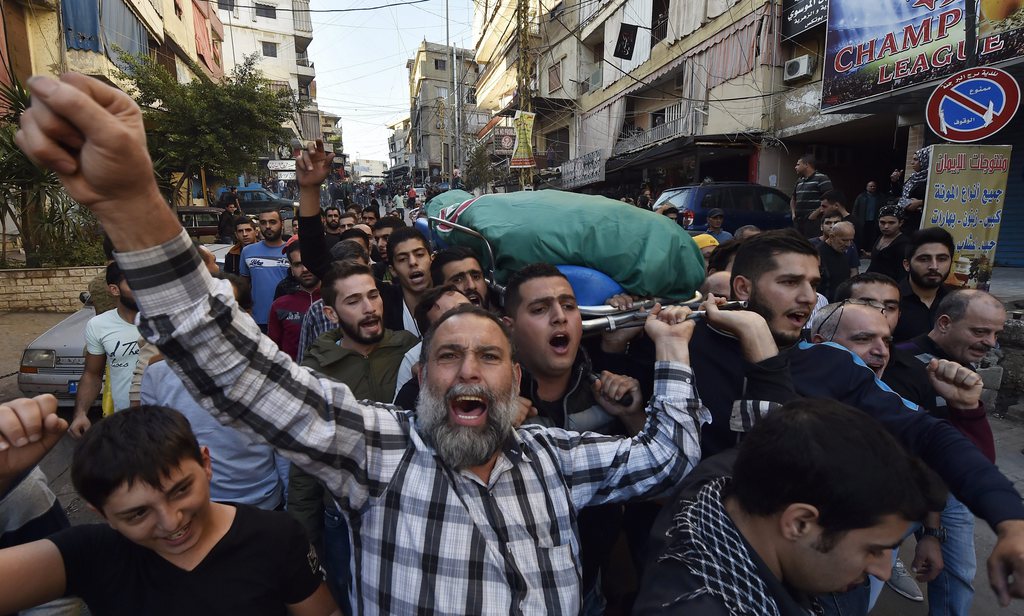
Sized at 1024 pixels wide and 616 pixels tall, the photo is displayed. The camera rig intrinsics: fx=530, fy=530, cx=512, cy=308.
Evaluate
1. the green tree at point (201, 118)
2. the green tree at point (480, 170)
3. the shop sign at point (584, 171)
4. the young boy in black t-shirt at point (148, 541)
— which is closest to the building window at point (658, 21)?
the shop sign at point (584, 171)

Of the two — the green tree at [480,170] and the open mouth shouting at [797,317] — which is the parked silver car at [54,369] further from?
the green tree at [480,170]

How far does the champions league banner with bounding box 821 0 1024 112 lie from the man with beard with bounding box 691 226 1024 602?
8.85 m

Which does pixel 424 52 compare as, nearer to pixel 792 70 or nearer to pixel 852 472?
pixel 792 70

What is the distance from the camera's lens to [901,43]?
9570 millimetres

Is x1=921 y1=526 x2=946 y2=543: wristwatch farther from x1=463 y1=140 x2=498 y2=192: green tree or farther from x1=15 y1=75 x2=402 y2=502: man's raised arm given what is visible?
x1=463 y1=140 x2=498 y2=192: green tree

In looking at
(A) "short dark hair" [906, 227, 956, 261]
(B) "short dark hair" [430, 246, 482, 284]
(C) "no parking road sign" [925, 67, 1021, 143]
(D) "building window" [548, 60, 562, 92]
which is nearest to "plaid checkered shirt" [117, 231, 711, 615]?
(B) "short dark hair" [430, 246, 482, 284]

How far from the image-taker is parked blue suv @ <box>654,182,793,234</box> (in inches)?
412

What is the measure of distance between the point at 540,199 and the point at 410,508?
1.58 meters

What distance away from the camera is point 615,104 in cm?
2214

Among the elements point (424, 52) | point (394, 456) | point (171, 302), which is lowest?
point (394, 456)

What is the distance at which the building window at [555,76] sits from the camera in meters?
28.0

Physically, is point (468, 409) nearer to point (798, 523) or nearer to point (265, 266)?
point (798, 523)

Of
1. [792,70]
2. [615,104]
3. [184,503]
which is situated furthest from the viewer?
[615,104]

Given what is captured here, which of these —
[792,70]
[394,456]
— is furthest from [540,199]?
[792,70]
